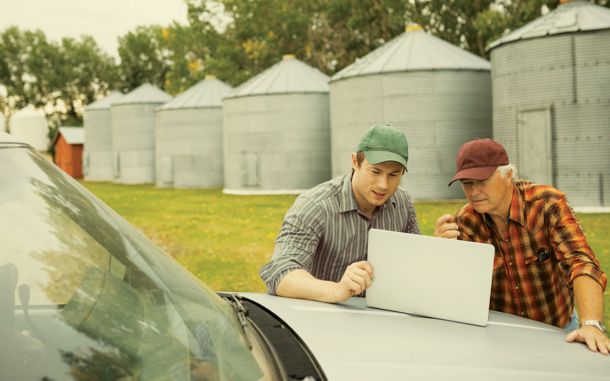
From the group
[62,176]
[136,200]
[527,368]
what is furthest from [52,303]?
[136,200]

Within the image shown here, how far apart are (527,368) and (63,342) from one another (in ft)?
3.71

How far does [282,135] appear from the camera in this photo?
31.2 meters

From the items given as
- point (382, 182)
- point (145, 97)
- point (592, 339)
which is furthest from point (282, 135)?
point (592, 339)

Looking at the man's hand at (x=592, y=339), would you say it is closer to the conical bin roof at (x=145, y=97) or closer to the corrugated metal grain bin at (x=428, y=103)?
the corrugated metal grain bin at (x=428, y=103)

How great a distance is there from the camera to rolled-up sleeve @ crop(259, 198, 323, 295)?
3.08m

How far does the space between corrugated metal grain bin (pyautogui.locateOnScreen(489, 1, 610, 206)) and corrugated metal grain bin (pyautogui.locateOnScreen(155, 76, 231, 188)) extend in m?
20.4

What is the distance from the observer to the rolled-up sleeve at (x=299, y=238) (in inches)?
121

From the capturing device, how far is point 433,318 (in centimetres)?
232

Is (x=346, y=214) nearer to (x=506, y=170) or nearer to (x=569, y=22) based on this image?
(x=506, y=170)

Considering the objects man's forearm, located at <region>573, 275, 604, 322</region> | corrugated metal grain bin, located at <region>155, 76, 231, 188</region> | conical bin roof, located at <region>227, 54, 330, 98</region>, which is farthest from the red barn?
man's forearm, located at <region>573, 275, 604, 322</region>

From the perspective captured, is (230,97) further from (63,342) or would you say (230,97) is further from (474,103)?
(63,342)

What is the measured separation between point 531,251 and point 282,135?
91.8ft

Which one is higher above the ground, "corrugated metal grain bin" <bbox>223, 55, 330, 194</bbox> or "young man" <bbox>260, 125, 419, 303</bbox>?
"corrugated metal grain bin" <bbox>223, 55, 330, 194</bbox>

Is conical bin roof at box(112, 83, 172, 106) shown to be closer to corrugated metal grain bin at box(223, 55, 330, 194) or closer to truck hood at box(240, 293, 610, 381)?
corrugated metal grain bin at box(223, 55, 330, 194)
